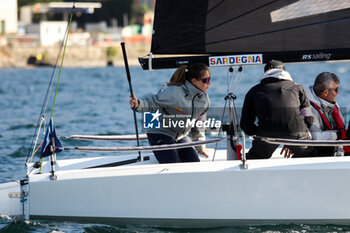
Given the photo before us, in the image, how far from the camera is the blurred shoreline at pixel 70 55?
2079 inches

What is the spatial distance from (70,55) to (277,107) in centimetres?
5262

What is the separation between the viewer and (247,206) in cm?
466

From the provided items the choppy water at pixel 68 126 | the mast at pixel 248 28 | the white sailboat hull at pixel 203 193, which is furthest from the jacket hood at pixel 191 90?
the choppy water at pixel 68 126

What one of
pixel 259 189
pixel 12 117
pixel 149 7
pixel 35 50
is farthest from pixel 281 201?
pixel 149 7

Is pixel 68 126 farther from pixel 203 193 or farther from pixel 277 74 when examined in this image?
pixel 277 74

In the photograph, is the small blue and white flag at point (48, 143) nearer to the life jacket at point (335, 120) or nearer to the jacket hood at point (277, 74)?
the jacket hood at point (277, 74)

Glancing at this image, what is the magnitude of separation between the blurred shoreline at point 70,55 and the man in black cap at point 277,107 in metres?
49.3

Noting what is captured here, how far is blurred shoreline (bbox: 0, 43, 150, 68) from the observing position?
52812 mm

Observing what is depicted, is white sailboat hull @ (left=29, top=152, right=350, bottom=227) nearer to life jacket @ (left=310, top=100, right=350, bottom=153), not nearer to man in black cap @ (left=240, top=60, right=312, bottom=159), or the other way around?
man in black cap @ (left=240, top=60, right=312, bottom=159)

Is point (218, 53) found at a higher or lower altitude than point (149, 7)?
lower

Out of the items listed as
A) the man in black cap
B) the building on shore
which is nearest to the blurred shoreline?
the building on shore

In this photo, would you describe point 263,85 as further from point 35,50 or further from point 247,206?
point 35,50

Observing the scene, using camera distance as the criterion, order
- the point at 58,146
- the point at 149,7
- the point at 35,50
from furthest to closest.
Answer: the point at 149,7 → the point at 35,50 → the point at 58,146

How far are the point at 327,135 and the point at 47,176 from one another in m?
2.06
